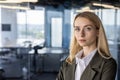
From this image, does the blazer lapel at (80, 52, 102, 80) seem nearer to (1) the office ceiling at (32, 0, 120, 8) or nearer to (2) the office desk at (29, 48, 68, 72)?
(1) the office ceiling at (32, 0, 120, 8)

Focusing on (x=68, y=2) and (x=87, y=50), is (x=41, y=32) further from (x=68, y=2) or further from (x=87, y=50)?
(x=87, y=50)

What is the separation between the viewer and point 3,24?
5.11 meters

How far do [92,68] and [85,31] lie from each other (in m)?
0.18

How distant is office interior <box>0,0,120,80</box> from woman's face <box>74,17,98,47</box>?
11.7 ft

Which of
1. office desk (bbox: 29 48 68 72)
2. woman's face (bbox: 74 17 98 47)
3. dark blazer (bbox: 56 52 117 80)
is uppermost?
woman's face (bbox: 74 17 98 47)

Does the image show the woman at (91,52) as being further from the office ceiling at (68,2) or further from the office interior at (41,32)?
the office ceiling at (68,2)

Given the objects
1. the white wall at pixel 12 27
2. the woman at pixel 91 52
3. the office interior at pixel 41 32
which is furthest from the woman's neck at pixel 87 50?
the white wall at pixel 12 27

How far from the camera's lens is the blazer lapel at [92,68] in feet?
4.15

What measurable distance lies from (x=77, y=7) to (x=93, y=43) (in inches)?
148

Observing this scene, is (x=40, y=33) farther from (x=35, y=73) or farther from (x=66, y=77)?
(x=66, y=77)

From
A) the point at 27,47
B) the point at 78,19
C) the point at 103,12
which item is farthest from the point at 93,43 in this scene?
the point at 27,47

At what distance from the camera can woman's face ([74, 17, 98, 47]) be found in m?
1.29

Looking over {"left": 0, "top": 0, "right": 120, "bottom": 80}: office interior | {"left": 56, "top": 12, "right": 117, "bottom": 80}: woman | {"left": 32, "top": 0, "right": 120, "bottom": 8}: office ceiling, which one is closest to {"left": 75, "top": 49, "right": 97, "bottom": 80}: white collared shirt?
{"left": 56, "top": 12, "right": 117, "bottom": 80}: woman

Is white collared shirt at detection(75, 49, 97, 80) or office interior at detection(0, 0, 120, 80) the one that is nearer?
white collared shirt at detection(75, 49, 97, 80)
